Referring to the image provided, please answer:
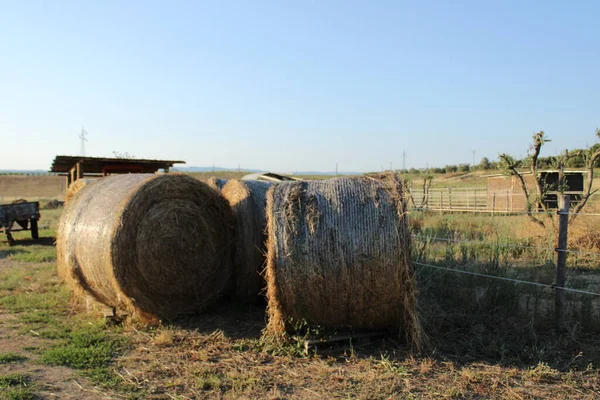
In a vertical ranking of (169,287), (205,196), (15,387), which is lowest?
(15,387)

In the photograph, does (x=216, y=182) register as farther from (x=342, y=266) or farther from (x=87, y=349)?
(x=342, y=266)

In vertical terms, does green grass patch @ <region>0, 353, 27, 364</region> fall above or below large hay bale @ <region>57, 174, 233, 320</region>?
below

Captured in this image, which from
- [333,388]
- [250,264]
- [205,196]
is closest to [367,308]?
[333,388]

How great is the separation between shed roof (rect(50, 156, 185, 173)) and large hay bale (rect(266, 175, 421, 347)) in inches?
378

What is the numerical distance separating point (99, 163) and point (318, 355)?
10995 mm

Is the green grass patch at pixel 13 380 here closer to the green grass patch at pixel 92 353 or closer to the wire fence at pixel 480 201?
the green grass patch at pixel 92 353

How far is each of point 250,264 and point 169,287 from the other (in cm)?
120

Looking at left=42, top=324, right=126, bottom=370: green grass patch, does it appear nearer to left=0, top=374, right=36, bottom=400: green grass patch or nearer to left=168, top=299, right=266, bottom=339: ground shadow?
left=0, top=374, right=36, bottom=400: green grass patch

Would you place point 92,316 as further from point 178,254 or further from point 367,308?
point 367,308

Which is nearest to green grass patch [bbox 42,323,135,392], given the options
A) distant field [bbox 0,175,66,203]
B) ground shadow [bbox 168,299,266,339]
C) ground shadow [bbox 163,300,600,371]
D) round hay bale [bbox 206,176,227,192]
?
ground shadow [bbox 168,299,266,339]

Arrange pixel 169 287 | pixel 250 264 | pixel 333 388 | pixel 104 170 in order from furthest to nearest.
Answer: pixel 104 170 < pixel 250 264 < pixel 169 287 < pixel 333 388

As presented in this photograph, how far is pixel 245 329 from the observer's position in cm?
660

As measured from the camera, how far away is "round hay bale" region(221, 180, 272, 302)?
25.1 ft

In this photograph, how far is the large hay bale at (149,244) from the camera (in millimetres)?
6605
